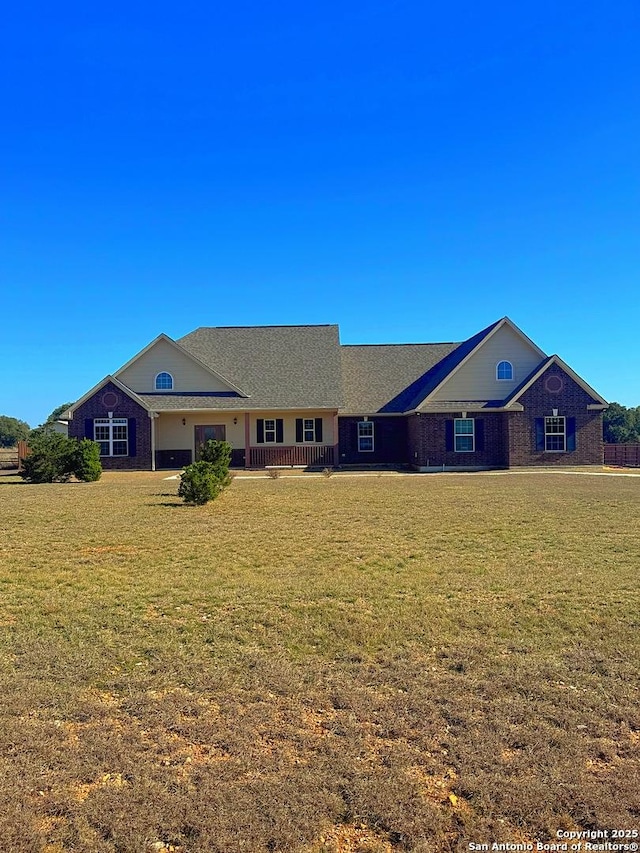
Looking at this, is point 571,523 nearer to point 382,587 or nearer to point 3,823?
point 382,587

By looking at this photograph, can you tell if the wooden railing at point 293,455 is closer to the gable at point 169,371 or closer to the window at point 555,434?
the gable at point 169,371

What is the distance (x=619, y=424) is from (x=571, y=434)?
163 feet

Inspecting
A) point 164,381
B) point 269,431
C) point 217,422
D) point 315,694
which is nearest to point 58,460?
point 164,381

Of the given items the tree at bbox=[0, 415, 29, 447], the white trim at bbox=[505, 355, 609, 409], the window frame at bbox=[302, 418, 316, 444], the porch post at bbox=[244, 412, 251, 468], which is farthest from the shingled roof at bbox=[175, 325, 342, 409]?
the tree at bbox=[0, 415, 29, 447]

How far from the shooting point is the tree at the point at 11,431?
9687cm

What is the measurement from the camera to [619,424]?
7181 centimetres

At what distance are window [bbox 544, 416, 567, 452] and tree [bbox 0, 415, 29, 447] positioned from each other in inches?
3387

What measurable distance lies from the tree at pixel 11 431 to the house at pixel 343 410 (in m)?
73.8

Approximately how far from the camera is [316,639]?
5.63 m

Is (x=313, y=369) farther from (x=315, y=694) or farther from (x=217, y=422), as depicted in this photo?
(x=315, y=694)

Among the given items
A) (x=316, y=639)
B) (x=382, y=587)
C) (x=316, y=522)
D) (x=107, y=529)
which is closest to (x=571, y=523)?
(x=316, y=522)

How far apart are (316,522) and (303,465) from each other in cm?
1753

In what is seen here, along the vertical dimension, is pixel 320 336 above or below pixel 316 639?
above

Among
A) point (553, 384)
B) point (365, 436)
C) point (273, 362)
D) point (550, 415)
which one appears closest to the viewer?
point (553, 384)
